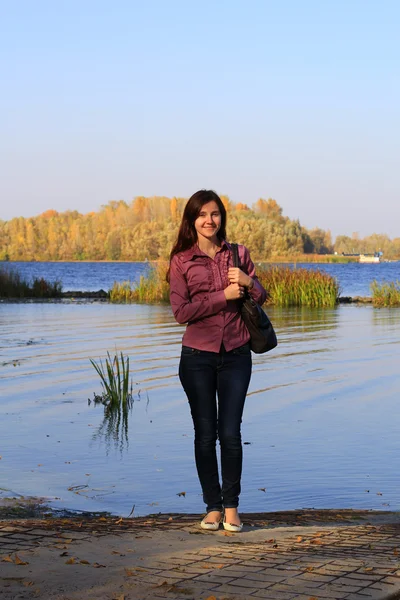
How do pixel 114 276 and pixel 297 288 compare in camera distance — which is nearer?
pixel 297 288

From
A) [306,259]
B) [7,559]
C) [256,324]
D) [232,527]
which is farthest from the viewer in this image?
[306,259]

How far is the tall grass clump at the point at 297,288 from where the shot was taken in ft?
112

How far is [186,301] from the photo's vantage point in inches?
230

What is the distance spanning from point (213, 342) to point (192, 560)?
1.43 meters

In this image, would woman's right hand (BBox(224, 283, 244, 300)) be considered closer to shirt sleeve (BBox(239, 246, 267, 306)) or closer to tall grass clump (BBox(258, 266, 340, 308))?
shirt sleeve (BBox(239, 246, 267, 306))

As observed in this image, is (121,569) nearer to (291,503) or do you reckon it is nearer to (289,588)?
(289,588)

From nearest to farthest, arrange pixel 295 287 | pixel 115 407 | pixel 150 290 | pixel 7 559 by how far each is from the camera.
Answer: pixel 7 559 < pixel 115 407 < pixel 295 287 < pixel 150 290

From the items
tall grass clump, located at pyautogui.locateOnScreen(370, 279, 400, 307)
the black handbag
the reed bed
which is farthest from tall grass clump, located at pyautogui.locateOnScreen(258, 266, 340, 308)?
the black handbag

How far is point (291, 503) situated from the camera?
7191 millimetres

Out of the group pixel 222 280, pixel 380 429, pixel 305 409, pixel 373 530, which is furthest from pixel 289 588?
pixel 305 409

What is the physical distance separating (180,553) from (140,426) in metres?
5.44

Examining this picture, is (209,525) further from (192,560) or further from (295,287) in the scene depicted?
(295,287)

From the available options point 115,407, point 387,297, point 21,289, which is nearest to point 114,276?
point 21,289

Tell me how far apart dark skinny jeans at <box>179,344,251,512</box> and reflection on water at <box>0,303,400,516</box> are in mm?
1251
